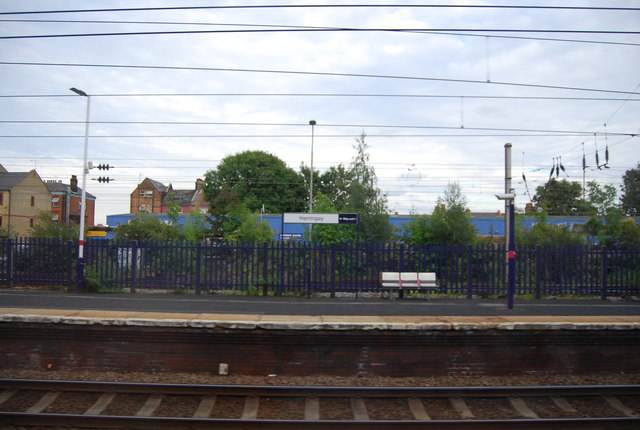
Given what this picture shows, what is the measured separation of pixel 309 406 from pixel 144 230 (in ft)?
54.1

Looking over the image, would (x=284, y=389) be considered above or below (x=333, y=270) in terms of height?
below

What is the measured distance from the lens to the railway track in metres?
5.80

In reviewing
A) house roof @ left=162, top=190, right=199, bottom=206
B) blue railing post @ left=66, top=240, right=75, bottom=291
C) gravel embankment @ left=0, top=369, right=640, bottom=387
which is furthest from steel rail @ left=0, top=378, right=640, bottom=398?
house roof @ left=162, top=190, right=199, bottom=206

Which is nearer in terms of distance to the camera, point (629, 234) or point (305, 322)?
point (305, 322)

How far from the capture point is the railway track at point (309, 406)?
5805 millimetres

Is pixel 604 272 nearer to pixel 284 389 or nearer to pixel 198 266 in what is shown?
pixel 284 389

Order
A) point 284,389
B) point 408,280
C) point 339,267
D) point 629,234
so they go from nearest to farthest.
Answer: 1. point 284,389
2. point 408,280
3. point 339,267
4. point 629,234

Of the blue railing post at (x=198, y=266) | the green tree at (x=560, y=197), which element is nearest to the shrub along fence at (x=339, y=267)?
the blue railing post at (x=198, y=266)

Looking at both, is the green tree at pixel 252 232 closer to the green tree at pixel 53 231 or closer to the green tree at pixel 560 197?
the green tree at pixel 53 231

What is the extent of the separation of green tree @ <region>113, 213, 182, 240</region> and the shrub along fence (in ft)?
22.0

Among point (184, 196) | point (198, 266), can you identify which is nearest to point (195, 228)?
point (198, 266)

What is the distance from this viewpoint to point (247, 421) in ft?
18.7

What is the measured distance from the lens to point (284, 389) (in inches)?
264

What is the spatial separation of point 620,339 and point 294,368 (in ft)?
20.3
